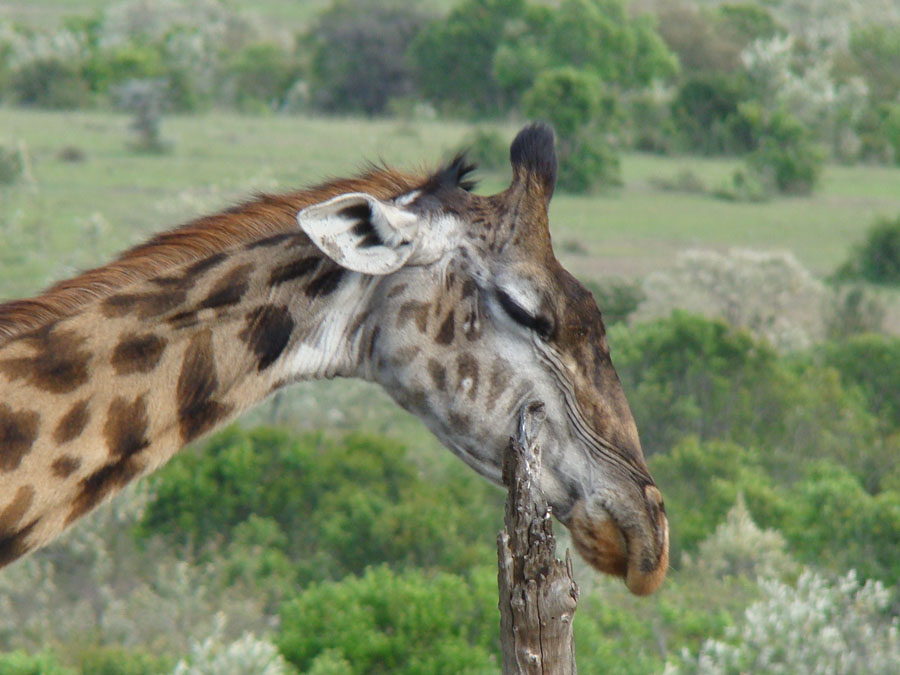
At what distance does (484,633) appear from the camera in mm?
8039

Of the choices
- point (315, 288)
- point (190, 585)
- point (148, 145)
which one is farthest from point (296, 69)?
point (315, 288)

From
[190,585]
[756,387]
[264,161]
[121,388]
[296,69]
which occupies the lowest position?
[296,69]

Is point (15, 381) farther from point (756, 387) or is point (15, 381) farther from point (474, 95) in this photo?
point (474, 95)

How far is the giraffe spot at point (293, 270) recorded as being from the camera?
4.05 meters

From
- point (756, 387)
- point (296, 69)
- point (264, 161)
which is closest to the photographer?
point (756, 387)

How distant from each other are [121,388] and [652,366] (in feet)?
38.1

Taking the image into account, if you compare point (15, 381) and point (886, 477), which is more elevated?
point (15, 381)

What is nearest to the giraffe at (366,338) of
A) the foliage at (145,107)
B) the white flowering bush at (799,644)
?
the white flowering bush at (799,644)

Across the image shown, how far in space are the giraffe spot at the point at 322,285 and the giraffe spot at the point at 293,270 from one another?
4 cm

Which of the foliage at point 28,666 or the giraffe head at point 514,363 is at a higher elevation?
the giraffe head at point 514,363

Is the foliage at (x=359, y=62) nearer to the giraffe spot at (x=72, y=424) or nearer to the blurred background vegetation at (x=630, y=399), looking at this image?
the blurred background vegetation at (x=630, y=399)

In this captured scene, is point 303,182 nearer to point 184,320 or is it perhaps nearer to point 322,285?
point 322,285

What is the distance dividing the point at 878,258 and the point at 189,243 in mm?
22126

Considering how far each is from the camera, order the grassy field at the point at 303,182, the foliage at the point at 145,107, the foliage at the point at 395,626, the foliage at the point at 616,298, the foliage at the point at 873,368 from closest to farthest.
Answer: the foliage at the point at 395,626 → the foliage at the point at 873,368 → the grassy field at the point at 303,182 → the foliage at the point at 616,298 → the foliage at the point at 145,107
